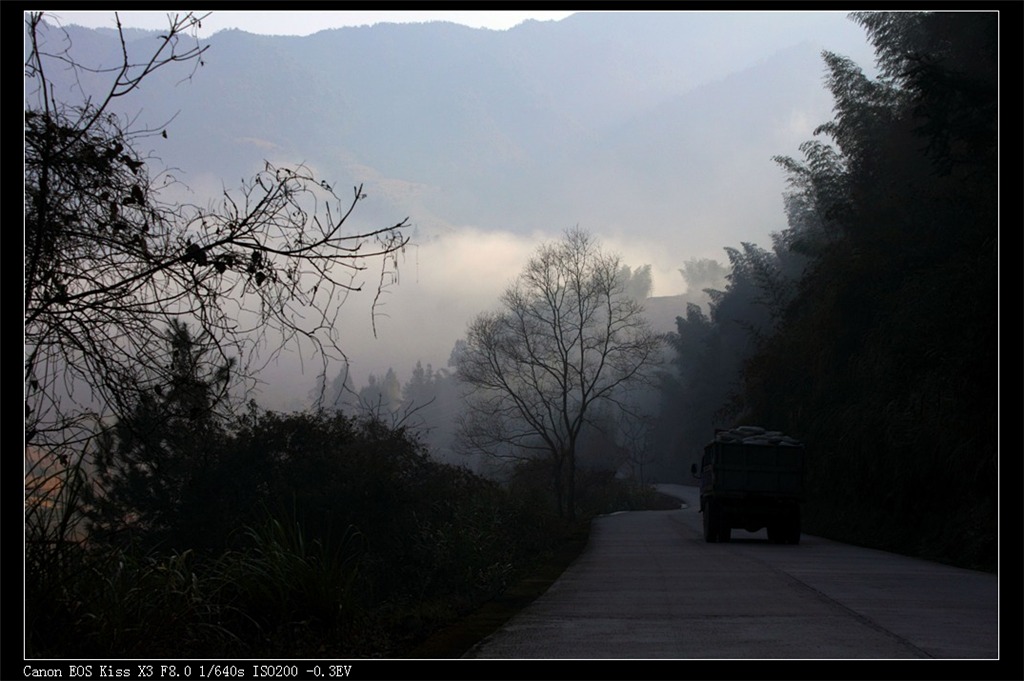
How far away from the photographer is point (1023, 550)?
7559 millimetres

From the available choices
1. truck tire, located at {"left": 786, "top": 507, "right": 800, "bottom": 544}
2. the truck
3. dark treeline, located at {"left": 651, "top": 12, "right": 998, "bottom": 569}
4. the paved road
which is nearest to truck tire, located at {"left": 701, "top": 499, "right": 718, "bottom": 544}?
the truck

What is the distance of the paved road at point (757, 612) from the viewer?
27.2 feet

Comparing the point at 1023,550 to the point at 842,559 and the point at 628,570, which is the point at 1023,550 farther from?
the point at 842,559

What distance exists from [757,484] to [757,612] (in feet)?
50.1

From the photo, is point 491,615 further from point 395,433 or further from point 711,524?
point 711,524

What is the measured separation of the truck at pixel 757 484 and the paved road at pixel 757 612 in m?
5.28

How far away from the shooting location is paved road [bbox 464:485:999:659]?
8.29m

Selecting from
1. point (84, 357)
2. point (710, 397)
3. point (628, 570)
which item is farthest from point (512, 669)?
point (710, 397)

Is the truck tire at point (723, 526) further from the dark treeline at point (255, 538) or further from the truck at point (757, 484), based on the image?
the dark treeline at point (255, 538)

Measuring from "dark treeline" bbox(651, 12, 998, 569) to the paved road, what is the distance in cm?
347

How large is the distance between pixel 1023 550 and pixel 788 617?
3277 mm

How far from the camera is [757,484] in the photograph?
84.6 ft

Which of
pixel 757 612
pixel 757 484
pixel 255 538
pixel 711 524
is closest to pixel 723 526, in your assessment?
pixel 711 524

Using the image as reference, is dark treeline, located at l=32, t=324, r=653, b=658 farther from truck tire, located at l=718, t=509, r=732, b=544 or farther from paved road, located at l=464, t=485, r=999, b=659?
truck tire, located at l=718, t=509, r=732, b=544
